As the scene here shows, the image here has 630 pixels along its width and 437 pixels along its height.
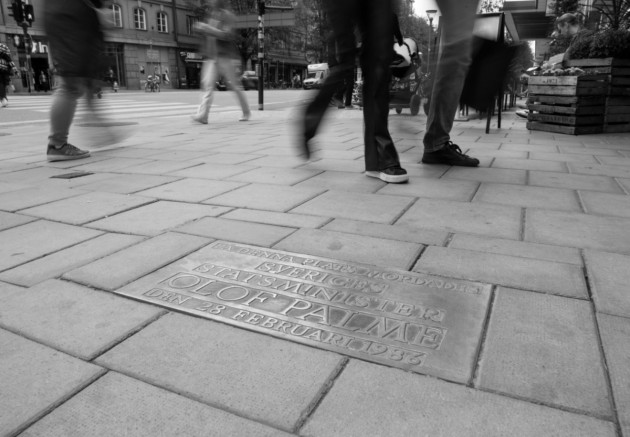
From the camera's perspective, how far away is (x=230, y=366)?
1.27 metres

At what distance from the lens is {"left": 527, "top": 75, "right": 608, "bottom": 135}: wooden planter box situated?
19.4ft

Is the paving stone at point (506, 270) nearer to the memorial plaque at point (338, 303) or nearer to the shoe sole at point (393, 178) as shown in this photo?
the memorial plaque at point (338, 303)

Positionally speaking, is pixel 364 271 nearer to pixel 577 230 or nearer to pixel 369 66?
pixel 577 230

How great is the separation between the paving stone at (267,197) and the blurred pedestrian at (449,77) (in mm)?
1226

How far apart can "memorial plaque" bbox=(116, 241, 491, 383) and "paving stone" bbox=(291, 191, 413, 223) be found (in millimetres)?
646

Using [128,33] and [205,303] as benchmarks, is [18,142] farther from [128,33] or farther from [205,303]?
[128,33]

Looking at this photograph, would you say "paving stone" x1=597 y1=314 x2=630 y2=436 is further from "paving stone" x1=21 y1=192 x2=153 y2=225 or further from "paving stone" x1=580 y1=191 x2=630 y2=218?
"paving stone" x1=21 y1=192 x2=153 y2=225

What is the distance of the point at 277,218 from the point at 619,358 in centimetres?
163

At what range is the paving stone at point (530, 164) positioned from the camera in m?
3.86

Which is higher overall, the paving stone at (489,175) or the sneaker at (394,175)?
the sneaker at (394,175)

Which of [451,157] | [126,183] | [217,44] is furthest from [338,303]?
[217,44]

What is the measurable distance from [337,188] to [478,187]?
908mm

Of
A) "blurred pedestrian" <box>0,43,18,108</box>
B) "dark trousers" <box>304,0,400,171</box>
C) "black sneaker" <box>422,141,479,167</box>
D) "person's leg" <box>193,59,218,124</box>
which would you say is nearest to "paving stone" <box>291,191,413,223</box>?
"dark trousers" <box>304,0,400,171</box>

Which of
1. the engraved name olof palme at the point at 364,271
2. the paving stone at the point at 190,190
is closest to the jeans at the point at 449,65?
the paving stone at the point at 190,190
